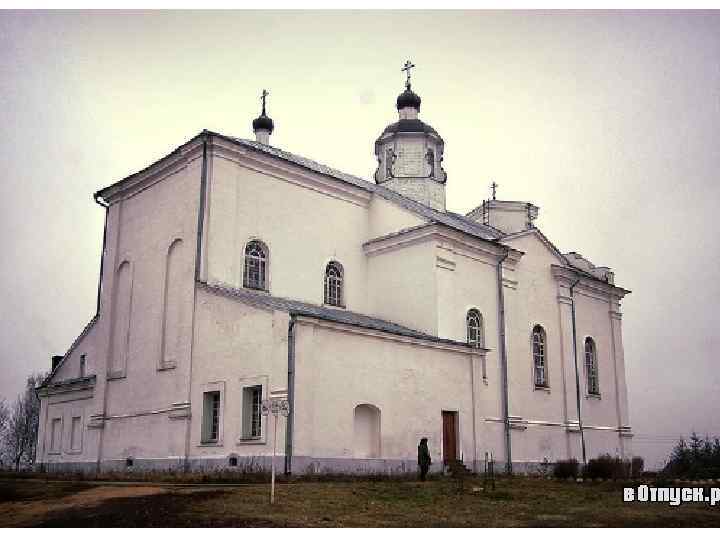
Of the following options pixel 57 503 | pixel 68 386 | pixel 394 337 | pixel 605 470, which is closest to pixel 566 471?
pixel 605 470

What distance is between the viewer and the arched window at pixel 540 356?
A: 29.1m

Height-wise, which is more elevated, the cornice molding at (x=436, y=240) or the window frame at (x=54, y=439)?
the cornice molding at (x=436, y=240)

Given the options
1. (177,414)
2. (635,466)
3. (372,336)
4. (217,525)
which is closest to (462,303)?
(372,336)

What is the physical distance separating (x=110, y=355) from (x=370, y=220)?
31.9 ft

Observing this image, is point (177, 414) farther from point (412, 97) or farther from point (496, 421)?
point (412, 97)

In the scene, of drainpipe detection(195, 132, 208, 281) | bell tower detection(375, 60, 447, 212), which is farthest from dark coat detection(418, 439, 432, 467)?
bell tower detection(375, 60, 447, 212)

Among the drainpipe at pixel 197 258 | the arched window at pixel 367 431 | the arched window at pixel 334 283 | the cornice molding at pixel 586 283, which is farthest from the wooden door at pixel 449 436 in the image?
the cornice molding at pixel 586 283

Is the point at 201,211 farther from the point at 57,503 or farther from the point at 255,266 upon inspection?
the point at 57,503

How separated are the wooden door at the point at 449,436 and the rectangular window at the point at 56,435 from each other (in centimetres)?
1342

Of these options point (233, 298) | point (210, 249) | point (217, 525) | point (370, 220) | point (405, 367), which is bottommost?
point (217, 525)

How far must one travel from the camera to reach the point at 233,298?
67.8 feet

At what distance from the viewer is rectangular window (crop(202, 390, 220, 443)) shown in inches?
812

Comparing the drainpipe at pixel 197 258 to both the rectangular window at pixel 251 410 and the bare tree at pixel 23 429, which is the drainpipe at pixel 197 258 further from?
the bare tree at pixel 23 429

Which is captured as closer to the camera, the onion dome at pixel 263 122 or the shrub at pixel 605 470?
the shrub at pixel 605 470
